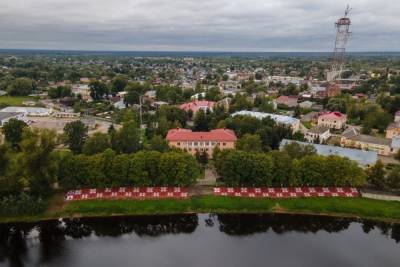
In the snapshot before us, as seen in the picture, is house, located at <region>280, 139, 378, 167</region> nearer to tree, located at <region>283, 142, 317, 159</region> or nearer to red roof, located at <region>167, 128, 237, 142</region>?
tree, located at <region>283, 142, 317, 159</region>

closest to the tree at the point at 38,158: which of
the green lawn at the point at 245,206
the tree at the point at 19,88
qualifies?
the green lawn at the point at 245,206

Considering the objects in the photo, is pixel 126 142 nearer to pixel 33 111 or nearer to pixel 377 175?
Result: pixel 377 175

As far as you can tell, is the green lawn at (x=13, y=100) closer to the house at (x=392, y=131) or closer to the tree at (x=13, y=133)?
the tree at (x=13, y=133)

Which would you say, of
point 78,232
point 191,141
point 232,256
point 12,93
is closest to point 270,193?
point 232,256

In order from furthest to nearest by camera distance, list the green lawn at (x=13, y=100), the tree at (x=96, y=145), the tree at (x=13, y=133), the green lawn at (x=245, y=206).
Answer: the green lawn at (x=13, y=100), the tree at (x=13, y=133), the tree at (x=96, y=145), the green lawn at (x=245, y=206)

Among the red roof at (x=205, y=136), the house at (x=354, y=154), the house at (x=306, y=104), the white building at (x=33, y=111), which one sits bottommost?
the white building at (x=33, y=111)

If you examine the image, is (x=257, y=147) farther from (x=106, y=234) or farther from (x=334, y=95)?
(x=334, y=95)

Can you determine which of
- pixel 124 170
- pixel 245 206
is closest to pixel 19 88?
pixel 124 170
